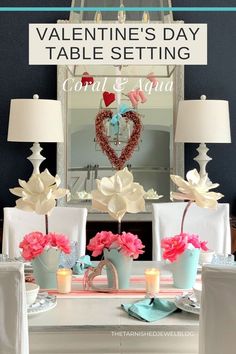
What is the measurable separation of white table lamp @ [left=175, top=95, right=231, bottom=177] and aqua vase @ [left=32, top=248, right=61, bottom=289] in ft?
5.58

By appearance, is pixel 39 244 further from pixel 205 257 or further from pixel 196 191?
pixel 205 257

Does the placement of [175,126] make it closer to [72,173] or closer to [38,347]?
[72,173]

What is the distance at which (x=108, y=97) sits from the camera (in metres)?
3.92

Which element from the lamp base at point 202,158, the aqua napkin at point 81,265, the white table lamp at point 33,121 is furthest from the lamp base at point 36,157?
the aqua napkin at point 81,265

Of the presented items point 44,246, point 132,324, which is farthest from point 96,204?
point 132,324

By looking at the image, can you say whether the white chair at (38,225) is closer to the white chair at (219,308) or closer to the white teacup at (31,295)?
the white teacup at (31,295)

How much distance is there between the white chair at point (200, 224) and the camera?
9.32 ft

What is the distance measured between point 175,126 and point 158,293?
6.69 ft

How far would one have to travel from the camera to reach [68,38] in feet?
10.00

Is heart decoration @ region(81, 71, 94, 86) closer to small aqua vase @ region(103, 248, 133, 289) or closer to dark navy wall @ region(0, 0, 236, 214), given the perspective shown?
dark navy wall @ region(0, 0, 236, 214)

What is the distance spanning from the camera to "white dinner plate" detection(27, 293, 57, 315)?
5.78 feet

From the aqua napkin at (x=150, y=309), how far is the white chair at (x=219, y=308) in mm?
297

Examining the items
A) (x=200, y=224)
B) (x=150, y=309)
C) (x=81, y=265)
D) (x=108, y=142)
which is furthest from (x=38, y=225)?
(x=108, y=142)

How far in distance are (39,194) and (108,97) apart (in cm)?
188
